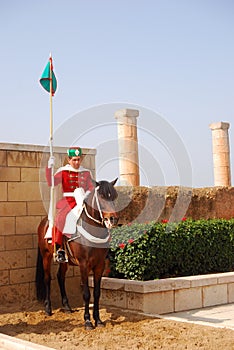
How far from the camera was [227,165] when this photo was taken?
66.6 ft

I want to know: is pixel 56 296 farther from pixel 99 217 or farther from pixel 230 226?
pixel 230 226

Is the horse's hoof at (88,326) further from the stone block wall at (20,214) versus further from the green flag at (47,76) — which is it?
the green flag at (47,76)

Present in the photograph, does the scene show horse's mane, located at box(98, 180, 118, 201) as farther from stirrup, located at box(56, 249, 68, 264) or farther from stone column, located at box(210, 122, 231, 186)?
stone column, located at box(210, 122, 231, 186)

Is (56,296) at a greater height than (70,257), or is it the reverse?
(70,257)

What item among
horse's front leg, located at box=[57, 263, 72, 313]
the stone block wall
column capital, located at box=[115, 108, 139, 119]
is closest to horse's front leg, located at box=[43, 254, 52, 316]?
horse's front leg, located at box=[57, 263, 72, 313]

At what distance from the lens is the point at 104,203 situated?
6.62 meters

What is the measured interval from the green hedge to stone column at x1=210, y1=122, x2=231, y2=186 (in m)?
10.5

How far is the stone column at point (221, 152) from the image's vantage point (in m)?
20.2

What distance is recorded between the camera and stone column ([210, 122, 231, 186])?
20156 mm

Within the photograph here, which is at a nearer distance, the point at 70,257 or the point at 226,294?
the point at 70,257

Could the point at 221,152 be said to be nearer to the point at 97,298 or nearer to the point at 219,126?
the point at 219,126

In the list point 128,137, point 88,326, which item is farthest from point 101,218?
point 128,137

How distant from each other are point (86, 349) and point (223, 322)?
2.20 metres

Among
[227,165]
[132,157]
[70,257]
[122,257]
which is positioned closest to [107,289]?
[122,257]
